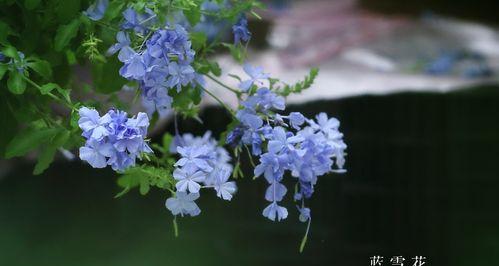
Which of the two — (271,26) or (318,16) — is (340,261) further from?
(318,16)

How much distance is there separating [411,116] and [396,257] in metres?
0.78

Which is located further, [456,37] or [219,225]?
[456,37]

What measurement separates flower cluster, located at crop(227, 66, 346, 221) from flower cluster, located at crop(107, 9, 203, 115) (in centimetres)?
14

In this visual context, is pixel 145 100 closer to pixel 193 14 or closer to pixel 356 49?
pixel 193 14

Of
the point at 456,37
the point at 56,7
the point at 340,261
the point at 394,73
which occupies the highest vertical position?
the point at 456,37

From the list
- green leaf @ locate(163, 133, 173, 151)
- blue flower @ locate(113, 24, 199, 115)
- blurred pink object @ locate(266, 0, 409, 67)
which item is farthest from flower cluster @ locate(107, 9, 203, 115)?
blurred pink object @ locate(266, 0, 409, 67)

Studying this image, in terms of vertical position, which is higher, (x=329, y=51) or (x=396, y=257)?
(x=329, y=51)

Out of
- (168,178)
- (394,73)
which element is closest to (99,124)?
(168,178)

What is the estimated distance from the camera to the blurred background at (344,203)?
230 cm

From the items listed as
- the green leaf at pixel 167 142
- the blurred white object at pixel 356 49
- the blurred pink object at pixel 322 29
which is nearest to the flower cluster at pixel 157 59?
the green leaf at pixel 167 142

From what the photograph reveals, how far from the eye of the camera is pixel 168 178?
3.53 ft

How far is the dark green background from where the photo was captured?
230cm

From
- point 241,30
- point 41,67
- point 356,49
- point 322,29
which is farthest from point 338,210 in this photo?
point 322,29

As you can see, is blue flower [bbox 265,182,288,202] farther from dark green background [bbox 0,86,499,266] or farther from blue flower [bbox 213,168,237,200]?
dark green background [bbox 0,86,499,266]
